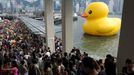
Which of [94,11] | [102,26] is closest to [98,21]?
[102,26]

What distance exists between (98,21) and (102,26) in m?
0.69

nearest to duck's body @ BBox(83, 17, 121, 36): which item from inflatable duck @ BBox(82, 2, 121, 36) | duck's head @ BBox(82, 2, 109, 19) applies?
inflatable duck @ BBox(82, 2, 121, 36)

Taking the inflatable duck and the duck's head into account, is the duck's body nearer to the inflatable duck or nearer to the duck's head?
the inflatable duck

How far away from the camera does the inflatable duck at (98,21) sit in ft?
94.9

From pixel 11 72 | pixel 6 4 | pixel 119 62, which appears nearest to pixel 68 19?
pixel 119 62

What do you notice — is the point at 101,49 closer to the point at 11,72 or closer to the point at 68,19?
the point at 68,19

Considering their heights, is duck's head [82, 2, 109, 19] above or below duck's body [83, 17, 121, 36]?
above

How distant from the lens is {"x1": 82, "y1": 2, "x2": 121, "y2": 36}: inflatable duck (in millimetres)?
28938

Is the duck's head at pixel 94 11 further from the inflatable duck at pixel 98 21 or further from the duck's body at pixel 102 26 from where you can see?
the duck's body at pixel 102 26

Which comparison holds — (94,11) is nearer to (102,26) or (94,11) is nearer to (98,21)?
(98,21)

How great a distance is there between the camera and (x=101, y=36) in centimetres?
3036

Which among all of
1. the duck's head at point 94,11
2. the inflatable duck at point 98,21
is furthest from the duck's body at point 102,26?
the duck's head at point 94,11

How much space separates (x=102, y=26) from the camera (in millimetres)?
28766

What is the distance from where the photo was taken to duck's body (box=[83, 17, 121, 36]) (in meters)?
28.9
